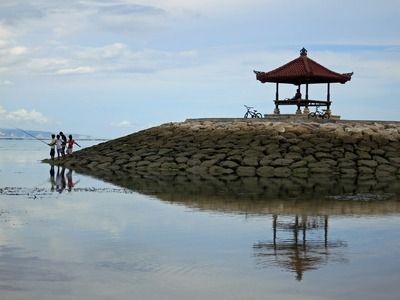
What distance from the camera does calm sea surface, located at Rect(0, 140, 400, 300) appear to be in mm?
7829

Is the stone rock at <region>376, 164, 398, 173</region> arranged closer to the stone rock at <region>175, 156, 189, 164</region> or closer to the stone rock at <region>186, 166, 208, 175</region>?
the stone rock at <region>186, 166, 208, 175</region>

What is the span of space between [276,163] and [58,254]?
20.0m

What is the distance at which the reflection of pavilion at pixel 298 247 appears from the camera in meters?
9.30

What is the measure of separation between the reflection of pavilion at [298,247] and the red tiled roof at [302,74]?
2177cm

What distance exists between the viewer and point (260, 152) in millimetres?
29906

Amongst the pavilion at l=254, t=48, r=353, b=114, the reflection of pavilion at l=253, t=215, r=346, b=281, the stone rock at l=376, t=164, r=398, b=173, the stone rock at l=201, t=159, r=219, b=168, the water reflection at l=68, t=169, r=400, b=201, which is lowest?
the reflection of pavilion at l=253, t=215, r=346, b=281

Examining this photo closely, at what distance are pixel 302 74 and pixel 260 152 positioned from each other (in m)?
6.56

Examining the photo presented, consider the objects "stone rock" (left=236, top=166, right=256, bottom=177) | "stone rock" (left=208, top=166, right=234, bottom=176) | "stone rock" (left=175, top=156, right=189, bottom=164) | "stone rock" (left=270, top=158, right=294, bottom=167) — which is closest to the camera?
"stone rock" (left=236, top=166, right=256, bottom=177)

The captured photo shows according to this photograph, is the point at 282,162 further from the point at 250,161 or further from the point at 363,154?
the point at 363,154

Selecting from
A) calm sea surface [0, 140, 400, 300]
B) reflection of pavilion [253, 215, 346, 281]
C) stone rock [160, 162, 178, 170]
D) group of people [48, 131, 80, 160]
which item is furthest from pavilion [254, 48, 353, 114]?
reflection of pavilion [253, 215, 346, 281]

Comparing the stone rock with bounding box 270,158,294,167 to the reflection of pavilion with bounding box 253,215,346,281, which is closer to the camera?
the reflection of pavilion with bounding box 253,215,346,281

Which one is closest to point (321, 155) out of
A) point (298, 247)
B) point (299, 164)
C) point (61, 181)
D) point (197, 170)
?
point (299, 164)

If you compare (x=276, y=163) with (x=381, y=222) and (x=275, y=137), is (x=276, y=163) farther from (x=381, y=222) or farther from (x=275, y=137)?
(x=381, y=222)

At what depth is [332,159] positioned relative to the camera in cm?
2942
